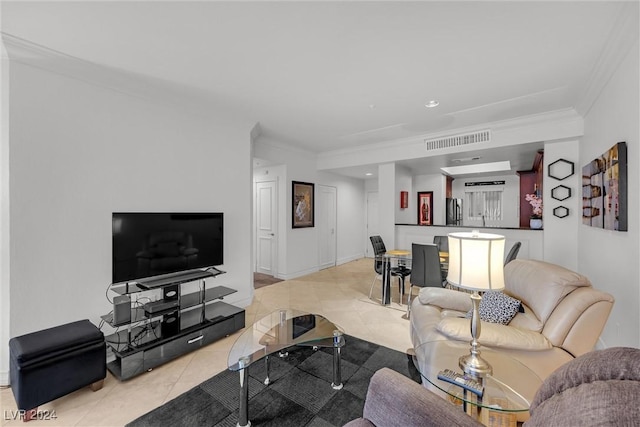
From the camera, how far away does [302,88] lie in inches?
→ 111

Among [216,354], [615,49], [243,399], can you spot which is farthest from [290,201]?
[615,49]

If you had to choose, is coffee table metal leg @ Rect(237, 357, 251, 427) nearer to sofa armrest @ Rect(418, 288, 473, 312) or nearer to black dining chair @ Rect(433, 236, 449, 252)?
sofa armrest @ Rect(418, 288, 473, 312)

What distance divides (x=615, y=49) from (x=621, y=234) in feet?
4.60

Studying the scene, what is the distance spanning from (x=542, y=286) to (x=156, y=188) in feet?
11.9

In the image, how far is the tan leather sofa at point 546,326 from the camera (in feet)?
5.12

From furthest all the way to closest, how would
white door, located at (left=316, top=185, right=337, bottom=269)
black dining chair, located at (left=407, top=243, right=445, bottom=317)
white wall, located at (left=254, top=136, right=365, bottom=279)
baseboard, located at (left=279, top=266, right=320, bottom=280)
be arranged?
white door, located at (left=316, top=185, right=337, bottom=269)
baseboard, located at (left=279, top=266, right=320, bottom=280)
white wall, located at (left=254, top=136, right=365, bottom=279)
black dining chair, located at (left=407, top=243, right=445, bottom=317)

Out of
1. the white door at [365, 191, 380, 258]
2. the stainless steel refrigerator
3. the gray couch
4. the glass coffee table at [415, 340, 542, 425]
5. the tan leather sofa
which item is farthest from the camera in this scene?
the white door at [365, 191, 380, 258]

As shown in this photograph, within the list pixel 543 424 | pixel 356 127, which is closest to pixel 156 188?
pixel 356 127

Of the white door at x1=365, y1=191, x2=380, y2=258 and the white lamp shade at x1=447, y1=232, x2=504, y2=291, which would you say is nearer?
the white lamp shade at x1=447, y1=232, x2=504, y2=291

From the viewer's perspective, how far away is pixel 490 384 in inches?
56.5

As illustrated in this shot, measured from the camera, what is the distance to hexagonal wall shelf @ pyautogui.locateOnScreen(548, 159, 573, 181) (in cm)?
363

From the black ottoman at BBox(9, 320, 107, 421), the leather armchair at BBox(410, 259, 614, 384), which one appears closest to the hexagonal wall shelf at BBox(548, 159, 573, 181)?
the leather armchair at BBox(410, 259, 614, 384)

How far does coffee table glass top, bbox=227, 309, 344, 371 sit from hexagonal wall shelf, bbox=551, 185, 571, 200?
11.7ft

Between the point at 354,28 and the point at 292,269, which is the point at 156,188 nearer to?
the point at 354,28
